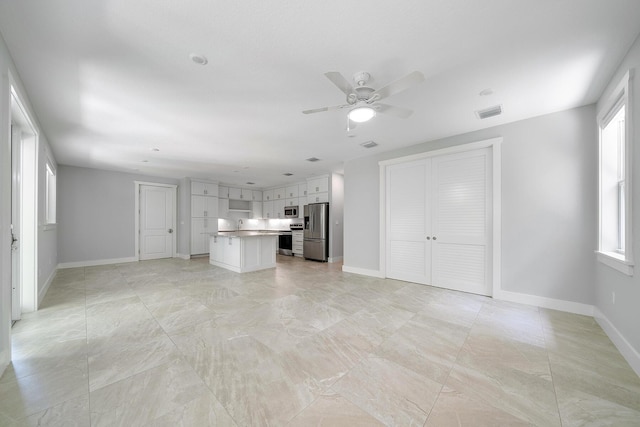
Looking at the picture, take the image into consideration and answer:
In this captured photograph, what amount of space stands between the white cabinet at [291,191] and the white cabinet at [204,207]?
7.84 ft

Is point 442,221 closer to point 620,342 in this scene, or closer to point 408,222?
point 408,222

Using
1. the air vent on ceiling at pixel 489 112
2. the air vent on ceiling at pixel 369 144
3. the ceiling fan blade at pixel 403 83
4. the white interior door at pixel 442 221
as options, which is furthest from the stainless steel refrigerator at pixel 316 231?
the ceiling fan blade at pixel 403 83

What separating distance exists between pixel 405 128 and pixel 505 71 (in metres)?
1.46

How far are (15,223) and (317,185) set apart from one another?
579cm

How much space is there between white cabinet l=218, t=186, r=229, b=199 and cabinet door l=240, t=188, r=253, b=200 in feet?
1.82

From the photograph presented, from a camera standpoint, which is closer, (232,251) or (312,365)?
(312,365)

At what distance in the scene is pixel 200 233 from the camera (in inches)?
308

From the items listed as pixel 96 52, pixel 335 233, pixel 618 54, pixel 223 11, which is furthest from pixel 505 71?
pixel 335 233

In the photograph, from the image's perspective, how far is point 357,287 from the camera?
4199 millimetres

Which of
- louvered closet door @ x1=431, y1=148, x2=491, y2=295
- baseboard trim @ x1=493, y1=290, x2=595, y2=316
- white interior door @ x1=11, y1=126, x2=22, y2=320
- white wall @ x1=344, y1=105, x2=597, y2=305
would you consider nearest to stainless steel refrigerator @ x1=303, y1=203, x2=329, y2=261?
louvered closet door @ x1=431, y1=148, x2=491, y2=295

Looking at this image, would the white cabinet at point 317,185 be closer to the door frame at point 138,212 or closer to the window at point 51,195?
the door frame at point 138,212

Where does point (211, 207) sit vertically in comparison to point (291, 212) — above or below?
above

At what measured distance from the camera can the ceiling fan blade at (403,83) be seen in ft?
5.91

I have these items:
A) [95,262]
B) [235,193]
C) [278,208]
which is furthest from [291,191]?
[95,262]
